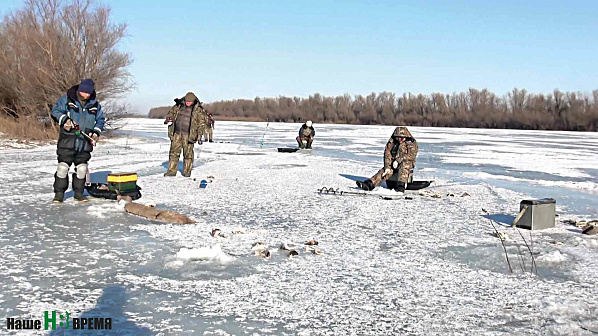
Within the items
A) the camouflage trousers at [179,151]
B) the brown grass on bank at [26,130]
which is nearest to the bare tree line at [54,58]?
the brown grass on bank at [26,130]

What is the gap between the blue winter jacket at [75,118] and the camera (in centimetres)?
780

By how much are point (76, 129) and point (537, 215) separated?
629 centimetres

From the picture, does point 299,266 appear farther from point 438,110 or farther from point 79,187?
point 438,110

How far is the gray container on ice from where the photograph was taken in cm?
698

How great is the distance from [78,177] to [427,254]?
525 centimetres

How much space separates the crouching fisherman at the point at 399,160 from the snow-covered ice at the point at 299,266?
0.54m

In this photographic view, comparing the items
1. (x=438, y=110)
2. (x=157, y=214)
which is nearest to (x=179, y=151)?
(x=157, y=214)

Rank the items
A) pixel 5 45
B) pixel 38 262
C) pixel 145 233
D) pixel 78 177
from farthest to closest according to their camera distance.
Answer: pixel 5 45 → pixel 78 177 → pixel 145 233 → pixel 38 262

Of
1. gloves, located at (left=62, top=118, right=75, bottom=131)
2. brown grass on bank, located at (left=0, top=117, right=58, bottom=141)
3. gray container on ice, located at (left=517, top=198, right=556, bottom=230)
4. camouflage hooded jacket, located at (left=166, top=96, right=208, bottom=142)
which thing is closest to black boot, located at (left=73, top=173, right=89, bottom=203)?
gloves, located at (left=62, top=118, right=75, bottom=131)

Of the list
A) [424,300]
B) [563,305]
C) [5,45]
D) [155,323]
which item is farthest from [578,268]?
[5,45]

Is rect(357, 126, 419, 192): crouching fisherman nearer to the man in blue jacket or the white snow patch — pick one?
the man in blue jacket

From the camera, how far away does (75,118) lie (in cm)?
791

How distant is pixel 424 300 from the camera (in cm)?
420

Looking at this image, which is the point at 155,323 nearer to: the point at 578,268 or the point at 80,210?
the point at 578,268
